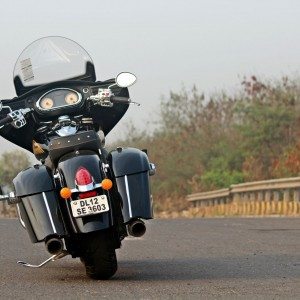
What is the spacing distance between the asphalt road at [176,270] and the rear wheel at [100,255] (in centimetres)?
11

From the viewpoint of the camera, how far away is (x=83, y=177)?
331 inches

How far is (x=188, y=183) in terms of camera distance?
170 ft

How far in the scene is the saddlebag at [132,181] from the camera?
8.60 meters

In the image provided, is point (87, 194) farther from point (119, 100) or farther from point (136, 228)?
point (119, 100)

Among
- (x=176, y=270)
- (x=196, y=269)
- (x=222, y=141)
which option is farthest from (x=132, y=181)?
(x=222, y=141)

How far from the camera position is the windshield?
383 inches

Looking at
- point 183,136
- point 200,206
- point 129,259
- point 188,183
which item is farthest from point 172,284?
point 183,136

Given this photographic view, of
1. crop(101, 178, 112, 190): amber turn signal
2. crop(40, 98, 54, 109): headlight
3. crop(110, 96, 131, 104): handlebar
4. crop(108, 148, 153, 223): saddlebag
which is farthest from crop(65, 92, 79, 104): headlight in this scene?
crop(101, 178, 112, 190): amber turn signal

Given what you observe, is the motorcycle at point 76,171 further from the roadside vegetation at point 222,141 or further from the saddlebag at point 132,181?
the roadside vegetation at point 222,141

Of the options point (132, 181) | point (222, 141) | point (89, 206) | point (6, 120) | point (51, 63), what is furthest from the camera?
point (222, 141)

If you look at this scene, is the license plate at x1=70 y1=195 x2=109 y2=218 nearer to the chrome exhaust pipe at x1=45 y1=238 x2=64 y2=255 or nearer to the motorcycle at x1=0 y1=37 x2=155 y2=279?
the motorcycle at x1=0 y1=37 x2=155 y2=279

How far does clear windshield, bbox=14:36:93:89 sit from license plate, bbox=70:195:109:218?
5.32ft

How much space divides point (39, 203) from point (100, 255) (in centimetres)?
60

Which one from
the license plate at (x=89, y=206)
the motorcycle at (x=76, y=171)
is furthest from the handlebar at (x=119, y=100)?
the license plate at (x=89, y=206)
